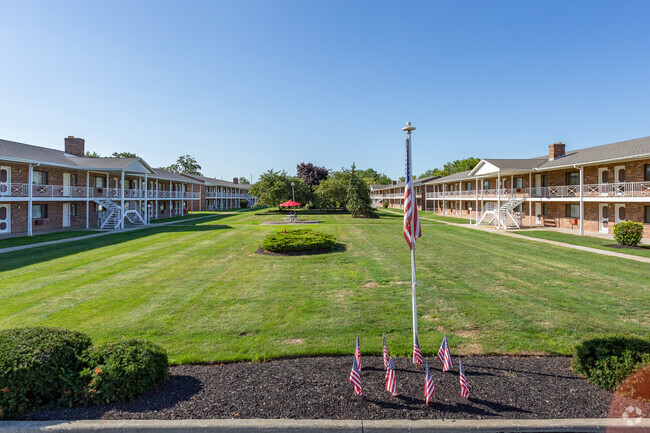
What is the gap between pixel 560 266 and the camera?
1270cm

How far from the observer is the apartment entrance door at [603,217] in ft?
80.3

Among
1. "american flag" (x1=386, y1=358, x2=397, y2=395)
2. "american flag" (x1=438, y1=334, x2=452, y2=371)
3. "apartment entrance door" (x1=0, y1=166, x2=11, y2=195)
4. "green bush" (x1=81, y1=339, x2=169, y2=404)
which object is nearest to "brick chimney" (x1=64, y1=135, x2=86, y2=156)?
"apartment entrance door" (x1=0, y1=166, x2=11, y2=195)

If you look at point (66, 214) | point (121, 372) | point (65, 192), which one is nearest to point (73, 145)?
point (65, 192)

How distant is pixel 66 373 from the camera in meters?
4.24

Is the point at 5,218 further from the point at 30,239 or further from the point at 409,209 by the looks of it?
the point at 409,209

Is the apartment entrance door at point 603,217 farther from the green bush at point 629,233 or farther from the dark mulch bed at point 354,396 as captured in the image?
A: the dark mulch bed at point 354,396

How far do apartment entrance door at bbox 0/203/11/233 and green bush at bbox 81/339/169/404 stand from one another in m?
25.3

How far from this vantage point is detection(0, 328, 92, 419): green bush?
12.9ft

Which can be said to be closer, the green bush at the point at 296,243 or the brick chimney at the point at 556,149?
the green bush at the point at 296,243

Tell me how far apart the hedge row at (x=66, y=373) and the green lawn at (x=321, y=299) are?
1122mm

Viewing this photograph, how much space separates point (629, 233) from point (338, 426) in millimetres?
20217

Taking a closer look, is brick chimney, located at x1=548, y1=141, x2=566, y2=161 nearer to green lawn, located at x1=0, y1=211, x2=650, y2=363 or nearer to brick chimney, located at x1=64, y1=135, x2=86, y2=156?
green lawn, located at x1=0, y1=211, x2=650, y2=363

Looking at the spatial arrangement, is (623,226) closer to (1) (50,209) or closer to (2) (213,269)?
(2) (213,269)

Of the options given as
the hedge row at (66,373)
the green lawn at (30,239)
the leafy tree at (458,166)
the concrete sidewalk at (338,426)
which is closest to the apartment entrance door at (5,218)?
the green lawn at (30,239)
